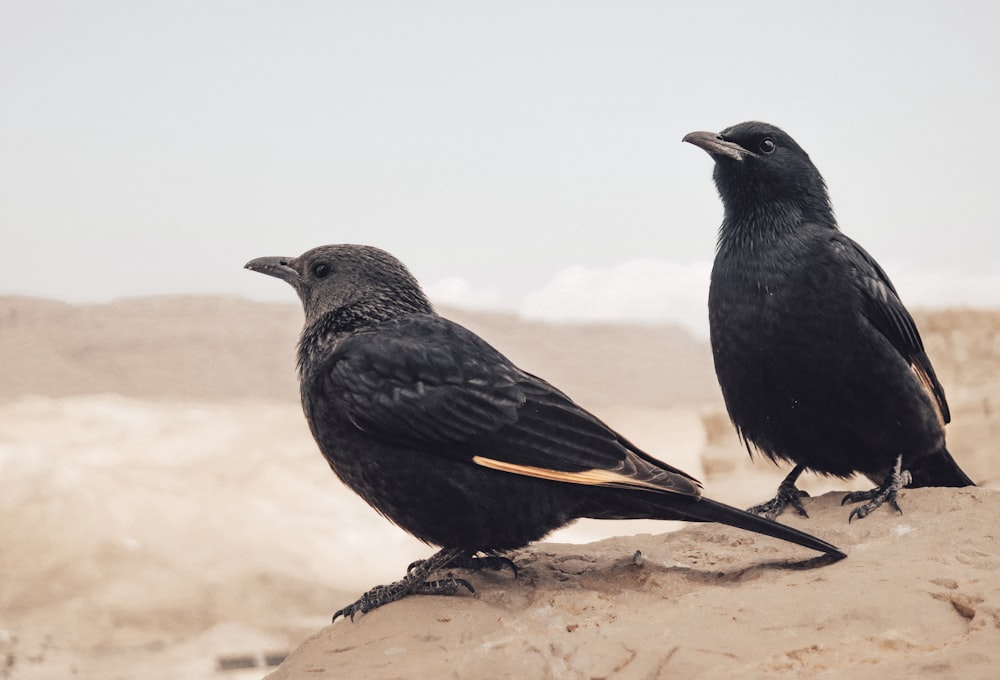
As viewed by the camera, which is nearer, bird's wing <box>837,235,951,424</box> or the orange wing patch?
the orange wing patch

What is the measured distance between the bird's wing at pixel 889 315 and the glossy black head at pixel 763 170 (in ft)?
0.94

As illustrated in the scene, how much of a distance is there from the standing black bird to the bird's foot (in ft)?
3.65

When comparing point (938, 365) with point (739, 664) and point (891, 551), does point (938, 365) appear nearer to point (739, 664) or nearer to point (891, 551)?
point (891, 551)

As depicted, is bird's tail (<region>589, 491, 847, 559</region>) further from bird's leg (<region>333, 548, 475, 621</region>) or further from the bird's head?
the bird's head

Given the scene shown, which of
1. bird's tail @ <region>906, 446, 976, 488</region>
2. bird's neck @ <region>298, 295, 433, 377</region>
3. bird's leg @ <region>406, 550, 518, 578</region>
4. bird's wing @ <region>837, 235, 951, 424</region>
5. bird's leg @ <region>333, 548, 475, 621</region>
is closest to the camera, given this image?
bird's leg @ <region>333, 548, 475, 621</region>

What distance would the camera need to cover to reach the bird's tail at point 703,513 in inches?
159

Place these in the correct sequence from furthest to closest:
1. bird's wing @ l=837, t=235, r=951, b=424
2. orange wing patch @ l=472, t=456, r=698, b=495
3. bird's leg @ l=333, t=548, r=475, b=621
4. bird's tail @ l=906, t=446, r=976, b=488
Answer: bird's tail @ l=906, t=446, r=976, b=488, bird's wing @ l=837, t=235, r=951, b=424, bird's leg @ l=333, t=548, r=475, b=621, orange wing patch @ l=472, t=456, r=698, b=495

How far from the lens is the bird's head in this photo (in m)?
4.70

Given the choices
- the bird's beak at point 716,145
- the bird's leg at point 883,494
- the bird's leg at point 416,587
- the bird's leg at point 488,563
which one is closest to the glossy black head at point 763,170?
the bird's beak at point 716,145

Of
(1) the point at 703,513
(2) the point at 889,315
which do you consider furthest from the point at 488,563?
(2) the point at 889,315

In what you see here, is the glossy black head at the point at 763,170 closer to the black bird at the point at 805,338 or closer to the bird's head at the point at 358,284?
the black bird at the point at 805,338

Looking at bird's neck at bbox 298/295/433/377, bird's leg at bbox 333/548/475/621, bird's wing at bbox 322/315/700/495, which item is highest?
bird's neck at bbox 298/295/433/377

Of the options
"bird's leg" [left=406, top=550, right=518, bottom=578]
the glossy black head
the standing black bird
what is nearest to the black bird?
the glossy black head

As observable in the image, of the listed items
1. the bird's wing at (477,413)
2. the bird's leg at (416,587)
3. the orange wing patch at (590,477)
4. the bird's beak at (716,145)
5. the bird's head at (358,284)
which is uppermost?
the bird's beak at (716,145)
